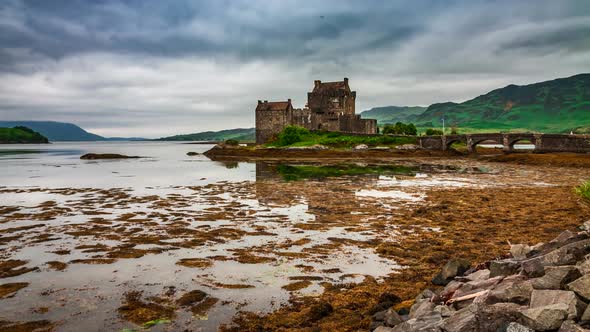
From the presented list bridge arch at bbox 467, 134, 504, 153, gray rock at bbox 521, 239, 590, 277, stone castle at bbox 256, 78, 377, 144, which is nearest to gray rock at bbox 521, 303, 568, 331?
gray rock at bbox 521, 239, 590, 277

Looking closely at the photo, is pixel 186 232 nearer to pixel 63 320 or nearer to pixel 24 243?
pixel 24 243

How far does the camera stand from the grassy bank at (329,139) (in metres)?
79.4

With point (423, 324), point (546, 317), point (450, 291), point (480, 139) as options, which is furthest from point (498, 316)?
point (480, 139)

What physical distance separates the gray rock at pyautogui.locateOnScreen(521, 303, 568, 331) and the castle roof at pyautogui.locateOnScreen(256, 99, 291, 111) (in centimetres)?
9381

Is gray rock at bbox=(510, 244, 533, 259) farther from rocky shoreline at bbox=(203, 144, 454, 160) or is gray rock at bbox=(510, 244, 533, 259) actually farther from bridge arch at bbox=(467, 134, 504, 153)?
bridge arch at bbox=(467, 134, 504, 153)

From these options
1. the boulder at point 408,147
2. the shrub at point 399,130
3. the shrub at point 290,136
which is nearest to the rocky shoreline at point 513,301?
the boulder at point 408,147

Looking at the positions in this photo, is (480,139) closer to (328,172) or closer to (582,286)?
(328,172)

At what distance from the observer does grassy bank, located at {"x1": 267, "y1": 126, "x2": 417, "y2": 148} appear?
79375 mm

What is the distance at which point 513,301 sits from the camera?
230 inches

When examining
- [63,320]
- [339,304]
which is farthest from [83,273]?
[339,304]

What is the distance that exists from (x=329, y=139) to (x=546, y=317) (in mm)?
79817

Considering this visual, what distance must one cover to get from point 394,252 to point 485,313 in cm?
655

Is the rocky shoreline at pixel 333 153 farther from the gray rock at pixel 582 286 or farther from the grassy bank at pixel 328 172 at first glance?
the gray rock at pixel 582 286

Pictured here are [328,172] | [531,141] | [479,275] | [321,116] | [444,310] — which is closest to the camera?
[444,310]
